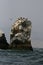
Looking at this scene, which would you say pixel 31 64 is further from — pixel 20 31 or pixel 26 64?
pixel 20 31

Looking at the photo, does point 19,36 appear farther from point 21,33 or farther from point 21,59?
point 21,59

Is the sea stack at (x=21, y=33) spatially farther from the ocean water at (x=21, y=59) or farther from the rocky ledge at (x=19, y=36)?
the ocean water at (x=21, y=59)

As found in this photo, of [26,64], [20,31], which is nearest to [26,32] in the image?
[20,31]

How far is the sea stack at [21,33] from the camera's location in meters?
102

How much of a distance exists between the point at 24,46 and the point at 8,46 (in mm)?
6314

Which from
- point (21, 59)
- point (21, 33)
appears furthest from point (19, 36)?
point (21, 59)

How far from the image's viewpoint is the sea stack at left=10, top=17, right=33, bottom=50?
10250 cm

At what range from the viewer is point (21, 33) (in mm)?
107438

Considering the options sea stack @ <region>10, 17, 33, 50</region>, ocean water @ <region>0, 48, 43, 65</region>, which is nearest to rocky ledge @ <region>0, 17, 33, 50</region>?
sea stack @ <region>10, 17, 33, 50</region>

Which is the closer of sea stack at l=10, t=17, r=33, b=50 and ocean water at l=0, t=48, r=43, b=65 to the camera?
ocean water at l=0, t=48, r=43, b=65

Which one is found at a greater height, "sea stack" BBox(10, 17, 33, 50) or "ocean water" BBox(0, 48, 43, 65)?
"ocean water" BBox(0, 48, 43, 65)

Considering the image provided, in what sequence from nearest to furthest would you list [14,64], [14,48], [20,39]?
[14,64], [14,48], [20,39]

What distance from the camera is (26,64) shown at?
37.8m

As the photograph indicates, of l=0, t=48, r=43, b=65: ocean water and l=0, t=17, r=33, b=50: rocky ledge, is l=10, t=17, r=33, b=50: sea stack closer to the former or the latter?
l=0, t=17, r=33, b=50: rocky ledge
